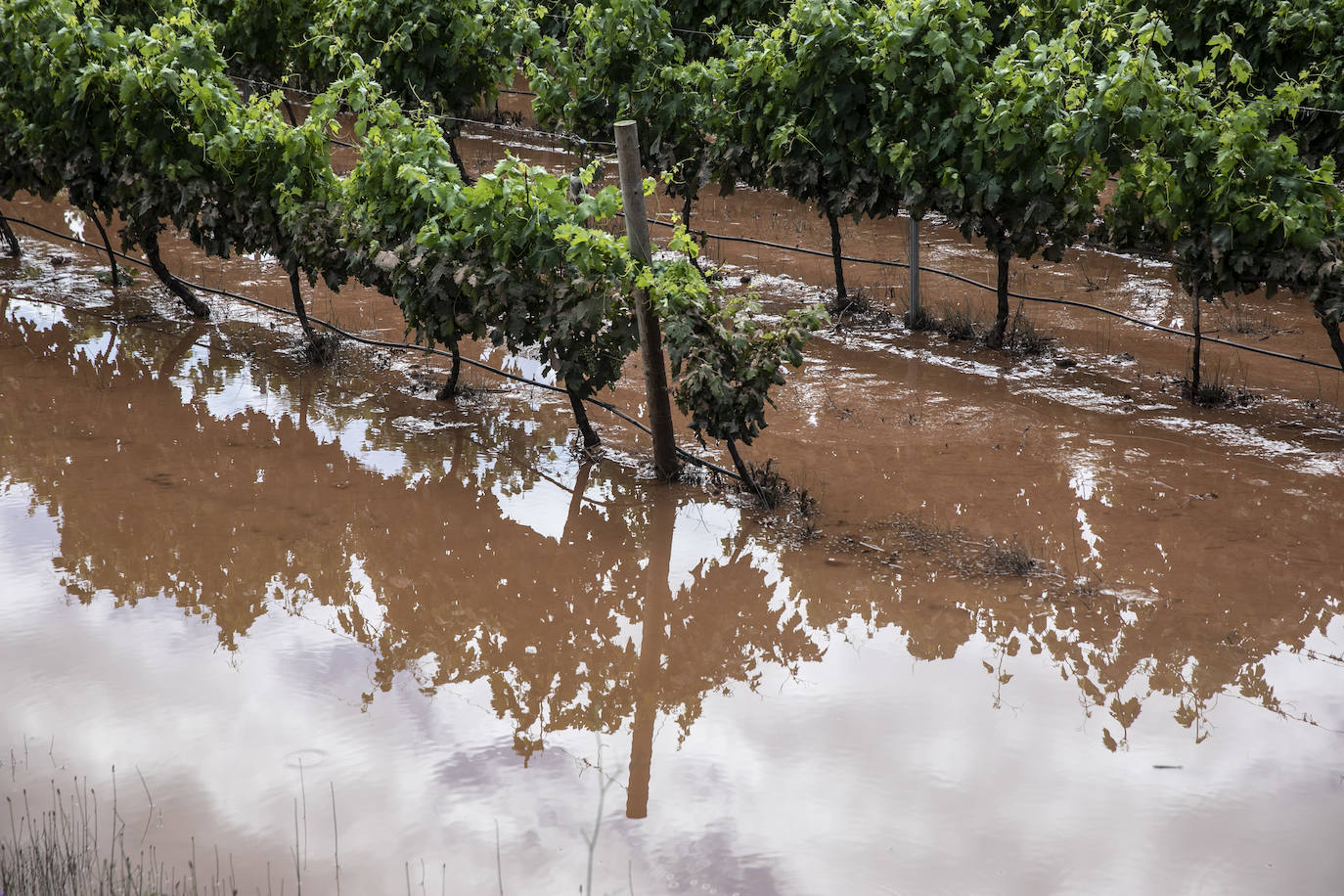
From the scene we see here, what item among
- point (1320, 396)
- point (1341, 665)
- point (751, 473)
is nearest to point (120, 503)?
point (751, 473)

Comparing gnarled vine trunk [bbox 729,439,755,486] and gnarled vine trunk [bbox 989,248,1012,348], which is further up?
gnarled vine trunk [bbox 989,248,1012,348]

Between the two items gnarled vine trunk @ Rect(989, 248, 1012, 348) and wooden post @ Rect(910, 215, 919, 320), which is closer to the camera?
gnarled vine trunk @ Rect(989, 248, 1012, 348)

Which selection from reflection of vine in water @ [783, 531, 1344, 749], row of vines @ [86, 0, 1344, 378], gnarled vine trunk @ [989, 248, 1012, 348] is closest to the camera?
reflection of vine in water @ [783, 531, 1344, 749]

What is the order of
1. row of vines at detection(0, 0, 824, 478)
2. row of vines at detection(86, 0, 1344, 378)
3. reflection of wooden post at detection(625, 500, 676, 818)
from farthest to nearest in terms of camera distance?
row of vines at detection(86, 0, 1344, 378) → row of vines at detection(0, 0, 824, 478) → reflection of wooden post at detection(625, 500, 676, 818)

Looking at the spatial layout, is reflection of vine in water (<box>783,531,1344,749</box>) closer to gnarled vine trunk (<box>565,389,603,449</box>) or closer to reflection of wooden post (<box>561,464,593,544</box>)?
reflection of wooden post (<box>561,464,593,544</box>)

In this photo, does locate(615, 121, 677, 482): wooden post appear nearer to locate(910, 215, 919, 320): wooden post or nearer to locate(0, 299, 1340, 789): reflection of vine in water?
locate(0, 299, 1340, 789): reflection of vine in water

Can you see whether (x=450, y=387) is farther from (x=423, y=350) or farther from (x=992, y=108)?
(x=992, y=108)

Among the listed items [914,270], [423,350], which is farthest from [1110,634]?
[423,350]

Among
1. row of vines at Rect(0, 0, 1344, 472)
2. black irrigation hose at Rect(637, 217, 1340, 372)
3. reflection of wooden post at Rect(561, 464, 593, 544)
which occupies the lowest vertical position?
reflection of wooden post at Rect(561, 464, 593, 544)

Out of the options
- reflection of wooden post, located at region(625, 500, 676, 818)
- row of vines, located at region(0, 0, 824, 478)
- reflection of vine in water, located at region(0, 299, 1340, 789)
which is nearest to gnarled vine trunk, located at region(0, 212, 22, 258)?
row of vines, located at region(0, 0, 824, 478)

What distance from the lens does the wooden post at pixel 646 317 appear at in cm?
627

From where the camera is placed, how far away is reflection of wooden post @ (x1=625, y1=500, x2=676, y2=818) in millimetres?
4402

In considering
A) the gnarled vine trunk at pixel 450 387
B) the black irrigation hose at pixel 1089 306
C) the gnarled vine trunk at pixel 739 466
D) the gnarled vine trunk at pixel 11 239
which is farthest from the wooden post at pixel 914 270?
the gnarled vine trunk at pixel 11 239

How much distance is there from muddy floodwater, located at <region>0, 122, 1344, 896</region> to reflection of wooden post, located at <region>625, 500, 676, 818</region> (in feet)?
0.07
